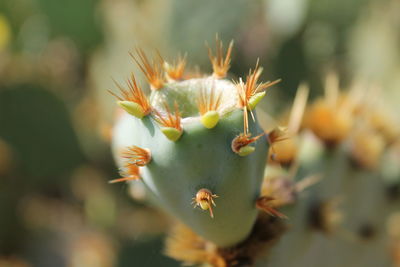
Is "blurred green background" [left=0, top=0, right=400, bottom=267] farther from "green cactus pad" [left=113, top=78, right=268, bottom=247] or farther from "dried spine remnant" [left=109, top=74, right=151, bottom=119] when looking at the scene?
"dried spine remnant" [left=109, top=74, right=151, bottom=119]

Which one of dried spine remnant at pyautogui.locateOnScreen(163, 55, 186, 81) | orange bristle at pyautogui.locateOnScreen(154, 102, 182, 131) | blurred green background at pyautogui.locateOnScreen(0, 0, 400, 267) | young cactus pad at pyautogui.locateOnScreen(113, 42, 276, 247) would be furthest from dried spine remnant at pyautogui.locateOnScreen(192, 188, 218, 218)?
blurred green background at pyautogui.locateOnScreen(0, 0, 400, 267)

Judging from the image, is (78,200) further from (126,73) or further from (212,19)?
(212,19)

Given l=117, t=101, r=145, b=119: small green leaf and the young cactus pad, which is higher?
l=117, t=101, r=145, b=119: small green leaf

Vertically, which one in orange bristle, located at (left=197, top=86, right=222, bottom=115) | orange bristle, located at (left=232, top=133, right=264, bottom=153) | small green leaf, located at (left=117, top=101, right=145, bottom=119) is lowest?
orange bristle, located at (left=232, top=133, right=264, bottom=153)

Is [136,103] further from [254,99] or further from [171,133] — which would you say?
[254,99]

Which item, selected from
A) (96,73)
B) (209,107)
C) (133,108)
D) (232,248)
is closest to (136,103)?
(133,108)

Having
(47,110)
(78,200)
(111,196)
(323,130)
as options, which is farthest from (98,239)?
(323,130)

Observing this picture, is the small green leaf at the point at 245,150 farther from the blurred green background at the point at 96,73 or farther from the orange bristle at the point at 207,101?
the blurred green background at the point at 96,73
